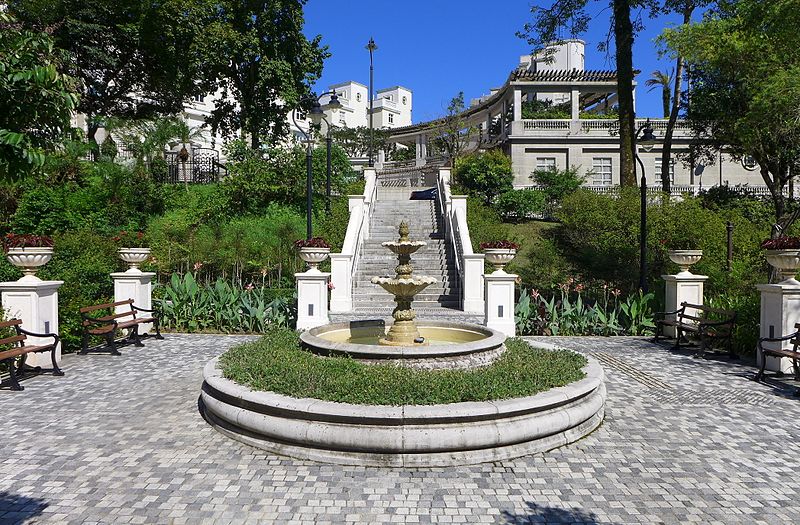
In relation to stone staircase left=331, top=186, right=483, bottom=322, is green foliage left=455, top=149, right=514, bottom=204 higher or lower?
higher

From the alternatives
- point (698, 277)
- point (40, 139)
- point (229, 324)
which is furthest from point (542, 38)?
point (40, 139)

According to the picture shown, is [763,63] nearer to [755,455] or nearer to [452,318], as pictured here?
[452,318]

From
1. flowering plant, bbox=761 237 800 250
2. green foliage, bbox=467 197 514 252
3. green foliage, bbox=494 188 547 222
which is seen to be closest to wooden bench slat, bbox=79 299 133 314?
green foliage, bbox=467 197 514 252

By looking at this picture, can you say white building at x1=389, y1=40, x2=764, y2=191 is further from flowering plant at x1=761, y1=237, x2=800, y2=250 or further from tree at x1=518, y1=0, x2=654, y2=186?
flowering plant at x1=761, y1=237, x2=800, y2=250

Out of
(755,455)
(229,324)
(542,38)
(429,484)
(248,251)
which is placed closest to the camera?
(429,484)

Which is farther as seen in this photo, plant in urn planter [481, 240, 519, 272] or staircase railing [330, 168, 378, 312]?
staircase railing [330, 168, 378, 312]

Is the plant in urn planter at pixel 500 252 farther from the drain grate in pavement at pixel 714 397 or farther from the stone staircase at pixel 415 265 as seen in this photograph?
the drain grate in pavement at pixel 714 397

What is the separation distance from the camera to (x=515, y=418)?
521 cm

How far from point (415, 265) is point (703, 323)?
8101mm

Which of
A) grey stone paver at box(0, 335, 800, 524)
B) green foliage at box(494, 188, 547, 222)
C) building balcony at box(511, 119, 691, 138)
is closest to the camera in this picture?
grey stone paver at box(0, 335, 800, 524)

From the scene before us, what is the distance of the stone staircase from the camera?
13461 mm

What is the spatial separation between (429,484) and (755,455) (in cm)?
334

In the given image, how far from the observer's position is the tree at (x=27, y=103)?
3.13 metres

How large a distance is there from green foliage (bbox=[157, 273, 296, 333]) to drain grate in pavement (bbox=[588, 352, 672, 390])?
7000 mm
